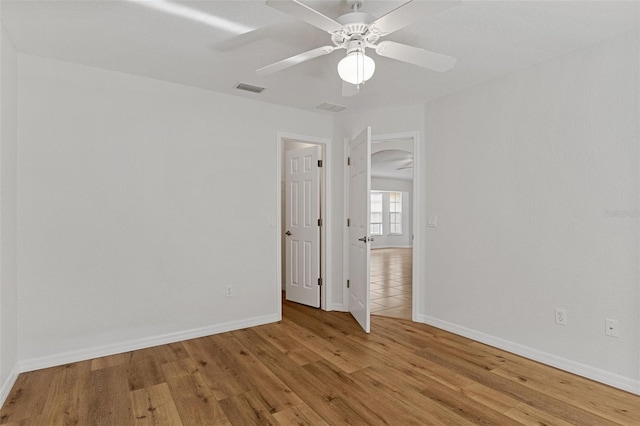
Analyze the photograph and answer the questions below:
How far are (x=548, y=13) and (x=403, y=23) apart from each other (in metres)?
1.13

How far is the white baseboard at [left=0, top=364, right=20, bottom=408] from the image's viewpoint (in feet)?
7.23

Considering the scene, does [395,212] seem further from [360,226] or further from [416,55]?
[416,55]

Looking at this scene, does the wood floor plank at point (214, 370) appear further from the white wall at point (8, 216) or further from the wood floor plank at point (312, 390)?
the white wall at point (8, 216)

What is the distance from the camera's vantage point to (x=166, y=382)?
2.50m

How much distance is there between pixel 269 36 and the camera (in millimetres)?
2410

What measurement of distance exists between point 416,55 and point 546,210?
180cm

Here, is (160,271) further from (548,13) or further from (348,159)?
(548,13)

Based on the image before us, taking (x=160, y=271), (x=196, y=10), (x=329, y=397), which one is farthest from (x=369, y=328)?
(x=196, y=10)

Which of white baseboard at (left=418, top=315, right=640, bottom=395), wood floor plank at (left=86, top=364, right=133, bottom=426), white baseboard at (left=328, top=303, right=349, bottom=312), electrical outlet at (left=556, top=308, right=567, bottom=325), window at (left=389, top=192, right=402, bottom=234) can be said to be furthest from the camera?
window at (left=389, top=192, right=402, bottom=234)

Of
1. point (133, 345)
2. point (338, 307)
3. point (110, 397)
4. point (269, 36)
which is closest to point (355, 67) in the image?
point (269, 36)

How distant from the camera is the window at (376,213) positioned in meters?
11.9

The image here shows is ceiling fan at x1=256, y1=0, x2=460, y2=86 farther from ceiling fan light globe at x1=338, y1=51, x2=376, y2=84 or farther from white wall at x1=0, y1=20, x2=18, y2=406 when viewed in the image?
white wall at x1=0, y1=20, x2=18, y2=406

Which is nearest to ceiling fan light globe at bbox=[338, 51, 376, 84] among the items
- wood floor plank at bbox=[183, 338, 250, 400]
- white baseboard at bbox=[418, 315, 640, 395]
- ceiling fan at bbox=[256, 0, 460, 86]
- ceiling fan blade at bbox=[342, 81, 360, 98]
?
ceiling fan at bbox=[256, 0, 460, 86]

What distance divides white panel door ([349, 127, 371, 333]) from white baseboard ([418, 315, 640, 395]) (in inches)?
33.6
